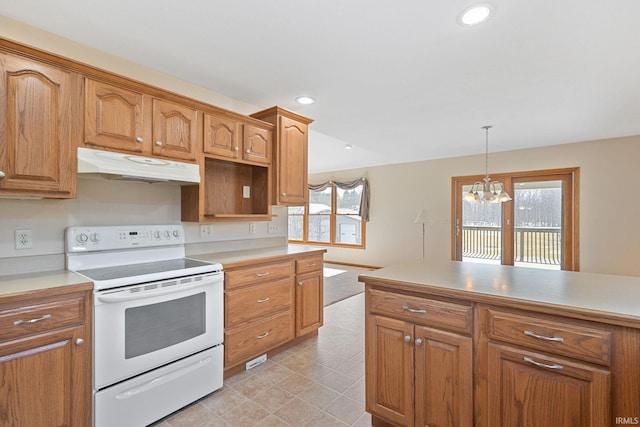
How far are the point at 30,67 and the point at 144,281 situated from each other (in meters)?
1.31

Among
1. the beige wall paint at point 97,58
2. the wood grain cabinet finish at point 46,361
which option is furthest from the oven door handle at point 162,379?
the beige wall paint at point 97,58

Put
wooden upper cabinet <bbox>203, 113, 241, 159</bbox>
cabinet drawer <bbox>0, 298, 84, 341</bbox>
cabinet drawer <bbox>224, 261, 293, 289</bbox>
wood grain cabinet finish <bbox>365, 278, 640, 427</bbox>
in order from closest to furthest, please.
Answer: wood grain cabinet finish <bbox>365, 278, 640, 427</bbox> < cabinet drawer <bbox>0, 298, 84, 341</bbox> < cabinet drawer <bbox>224, 261, 293, 289</bbox> < wooden upper cabinet <bbox>203, 113, 241, 159</bbox>

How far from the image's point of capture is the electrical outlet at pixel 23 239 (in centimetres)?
179

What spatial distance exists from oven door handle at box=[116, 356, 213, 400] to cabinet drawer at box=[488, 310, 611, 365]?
1802 millimetres

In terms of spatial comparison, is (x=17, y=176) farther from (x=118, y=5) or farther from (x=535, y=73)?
(x=535, y=73)

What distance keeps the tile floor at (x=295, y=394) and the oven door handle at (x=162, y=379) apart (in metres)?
0.26

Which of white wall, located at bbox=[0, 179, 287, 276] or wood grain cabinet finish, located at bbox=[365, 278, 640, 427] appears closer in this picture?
wood grain cabinet finish, located at bbox=[365, 278, 640, 427]

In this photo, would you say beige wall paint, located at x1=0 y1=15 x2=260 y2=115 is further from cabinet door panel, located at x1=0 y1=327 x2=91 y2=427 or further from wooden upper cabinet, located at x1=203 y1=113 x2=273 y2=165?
cabinet door panel, located at x1=0 y1=327 x2=91 y2=427

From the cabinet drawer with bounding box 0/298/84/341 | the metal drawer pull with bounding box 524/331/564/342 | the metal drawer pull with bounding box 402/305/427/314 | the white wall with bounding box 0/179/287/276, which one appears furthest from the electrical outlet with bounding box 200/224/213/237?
the metal drawer pull with bounding box 524/331/564/342

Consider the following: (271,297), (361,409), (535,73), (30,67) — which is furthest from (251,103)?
(361,409)

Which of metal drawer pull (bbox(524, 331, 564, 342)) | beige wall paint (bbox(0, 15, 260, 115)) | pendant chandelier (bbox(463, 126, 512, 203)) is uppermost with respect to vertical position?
beige wall paint (bbox(0, 15, 260, 115))

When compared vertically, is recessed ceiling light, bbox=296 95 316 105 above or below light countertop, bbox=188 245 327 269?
above

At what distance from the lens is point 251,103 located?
121 inches

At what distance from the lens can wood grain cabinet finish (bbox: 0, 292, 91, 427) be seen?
137 centimetres
